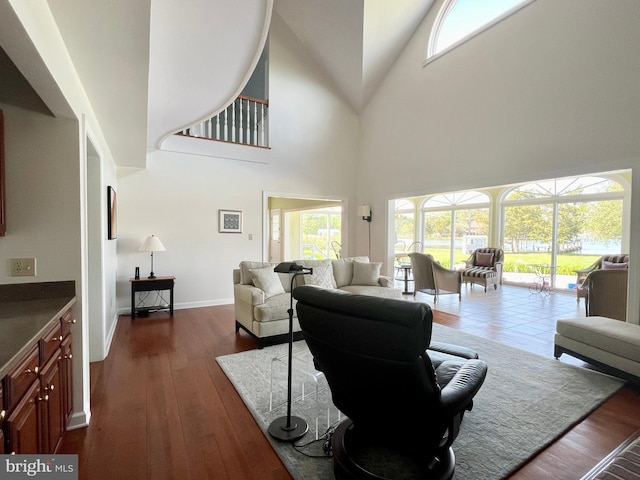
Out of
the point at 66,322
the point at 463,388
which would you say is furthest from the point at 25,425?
the point at 463,388

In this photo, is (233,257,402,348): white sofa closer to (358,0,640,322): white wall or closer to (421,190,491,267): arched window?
(358,0,640,322): white wall

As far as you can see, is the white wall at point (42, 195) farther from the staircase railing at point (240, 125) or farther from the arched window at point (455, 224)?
the arched window at point (455, 224)

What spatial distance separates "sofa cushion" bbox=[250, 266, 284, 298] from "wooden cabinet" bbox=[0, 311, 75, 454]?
2.03 metres

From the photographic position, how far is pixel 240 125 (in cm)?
570

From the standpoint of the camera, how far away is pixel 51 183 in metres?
1.96

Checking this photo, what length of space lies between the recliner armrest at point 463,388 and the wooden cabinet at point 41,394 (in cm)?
175

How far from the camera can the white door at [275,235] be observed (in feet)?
34.2

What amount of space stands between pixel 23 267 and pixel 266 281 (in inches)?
91.1

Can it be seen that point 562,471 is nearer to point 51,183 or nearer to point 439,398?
point 439,398

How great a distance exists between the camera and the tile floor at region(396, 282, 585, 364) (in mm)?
3912

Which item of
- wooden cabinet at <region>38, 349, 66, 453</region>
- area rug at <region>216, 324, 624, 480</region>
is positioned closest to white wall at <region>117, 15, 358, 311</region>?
area rug at <region>216, 324, 624, 480</region>

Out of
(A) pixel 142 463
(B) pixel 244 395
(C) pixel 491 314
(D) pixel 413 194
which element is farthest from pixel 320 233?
(A) pixel 142 463

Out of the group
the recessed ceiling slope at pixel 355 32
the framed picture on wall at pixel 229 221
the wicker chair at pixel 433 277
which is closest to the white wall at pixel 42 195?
the framed picture on wall at pixel 229 221

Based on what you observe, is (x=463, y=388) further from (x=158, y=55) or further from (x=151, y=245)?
(x=151, y=245)
